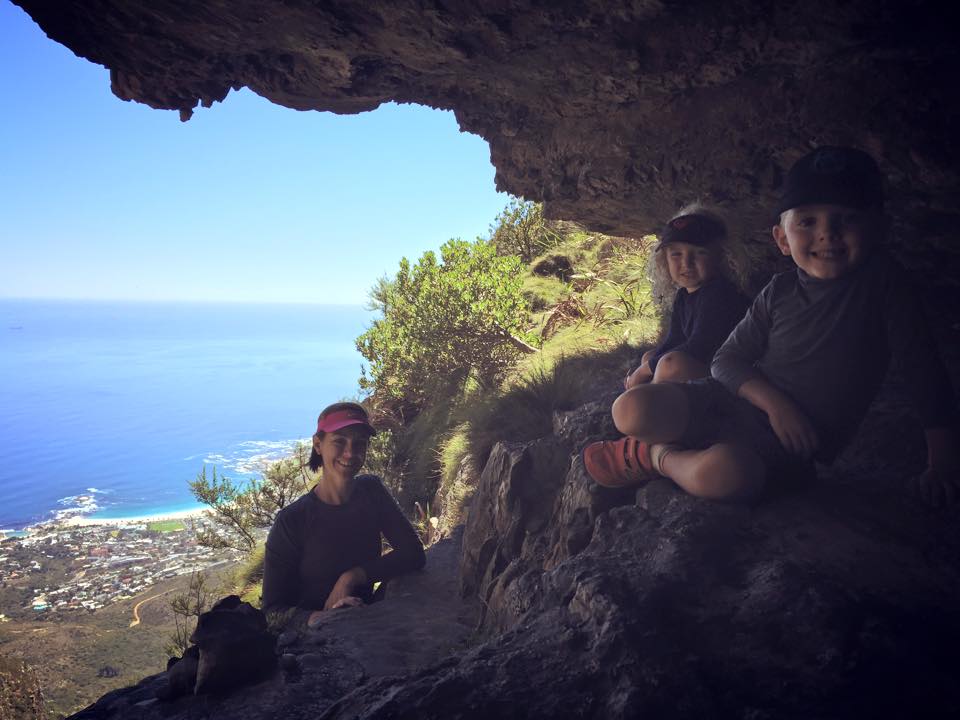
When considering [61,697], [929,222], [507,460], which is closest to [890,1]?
[929,222]

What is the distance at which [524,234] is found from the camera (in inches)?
604

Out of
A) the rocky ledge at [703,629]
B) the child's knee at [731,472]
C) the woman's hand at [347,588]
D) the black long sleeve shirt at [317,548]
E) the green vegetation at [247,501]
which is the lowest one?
the green vegetation at [247,501]

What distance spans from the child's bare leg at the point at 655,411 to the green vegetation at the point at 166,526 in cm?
2149

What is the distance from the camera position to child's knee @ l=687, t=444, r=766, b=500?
96.6 inches

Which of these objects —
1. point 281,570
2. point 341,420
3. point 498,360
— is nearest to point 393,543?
point 281,570

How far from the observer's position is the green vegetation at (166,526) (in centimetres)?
2081

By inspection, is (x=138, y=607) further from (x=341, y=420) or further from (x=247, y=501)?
(x=341, y=420)

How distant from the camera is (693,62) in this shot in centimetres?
373

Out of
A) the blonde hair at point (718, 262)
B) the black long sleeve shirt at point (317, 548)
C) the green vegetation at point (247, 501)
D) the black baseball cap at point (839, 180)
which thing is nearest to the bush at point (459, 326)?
the green vegetation at point (247, 501)

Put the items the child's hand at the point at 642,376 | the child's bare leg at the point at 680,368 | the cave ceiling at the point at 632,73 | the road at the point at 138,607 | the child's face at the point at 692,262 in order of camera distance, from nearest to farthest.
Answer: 1. the cave ceiling at the point at 632,73
2. the child's bare leg at the point at 680,368
3. the child's face at the point at 692,262
4. the child's hand at the point at 642,376
5. the road at the point at 138,607

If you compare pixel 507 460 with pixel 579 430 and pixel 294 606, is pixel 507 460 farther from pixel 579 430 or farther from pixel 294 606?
pixel 294 606

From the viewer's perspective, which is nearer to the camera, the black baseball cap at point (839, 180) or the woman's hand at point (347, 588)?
the black baseball cap at point (839, 180)

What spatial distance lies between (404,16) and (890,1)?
243cm

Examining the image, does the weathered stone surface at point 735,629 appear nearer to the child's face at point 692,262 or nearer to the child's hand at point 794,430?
the child's hand at point 794,430
